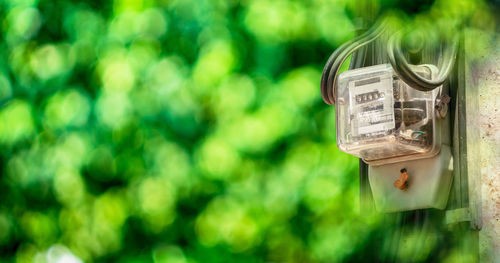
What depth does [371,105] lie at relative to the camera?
111 cm

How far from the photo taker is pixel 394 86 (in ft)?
3.61

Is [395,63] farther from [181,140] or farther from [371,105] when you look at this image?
[181,140]

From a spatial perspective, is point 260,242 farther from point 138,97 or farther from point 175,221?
point 138,97

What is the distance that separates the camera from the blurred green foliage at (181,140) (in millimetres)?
1987

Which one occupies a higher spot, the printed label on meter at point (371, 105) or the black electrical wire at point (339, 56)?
the black electrical wire at point (339, 56)

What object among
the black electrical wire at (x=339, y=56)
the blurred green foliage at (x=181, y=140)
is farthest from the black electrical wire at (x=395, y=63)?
the blurred green foliage at (x=181, y=140)

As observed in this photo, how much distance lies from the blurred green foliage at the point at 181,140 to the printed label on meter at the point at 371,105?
740mm

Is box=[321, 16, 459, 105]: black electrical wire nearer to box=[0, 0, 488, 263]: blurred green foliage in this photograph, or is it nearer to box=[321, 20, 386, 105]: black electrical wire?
box=[321, 20, 386, 105]: black electrical wire

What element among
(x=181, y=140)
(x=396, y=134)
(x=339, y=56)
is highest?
(x=339, y=56)

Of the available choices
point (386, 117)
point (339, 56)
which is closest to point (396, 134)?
point (386, 117)

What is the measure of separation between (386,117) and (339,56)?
0.38ft

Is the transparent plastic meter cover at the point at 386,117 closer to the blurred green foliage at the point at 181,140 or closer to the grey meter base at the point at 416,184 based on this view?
the grey meter base at the point at 416,184

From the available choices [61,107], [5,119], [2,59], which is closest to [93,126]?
[61,107]

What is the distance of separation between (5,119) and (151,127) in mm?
502
